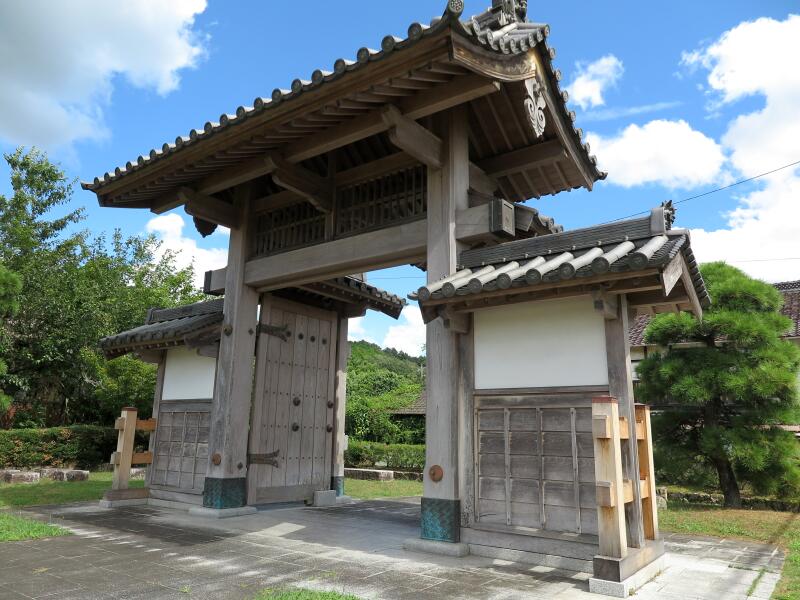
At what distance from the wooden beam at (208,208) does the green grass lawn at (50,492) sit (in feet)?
15.1

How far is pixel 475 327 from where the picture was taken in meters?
5.41

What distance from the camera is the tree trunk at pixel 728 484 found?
8.78m

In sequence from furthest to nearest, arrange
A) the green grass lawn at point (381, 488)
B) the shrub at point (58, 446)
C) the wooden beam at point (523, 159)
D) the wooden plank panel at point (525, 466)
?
1. the shrub at point (58, 446)
2. the green grass lawn at point (381, 488)
3. the wooden beam at point (523, 159)
4. the wooden plank panel at point (525, 466)

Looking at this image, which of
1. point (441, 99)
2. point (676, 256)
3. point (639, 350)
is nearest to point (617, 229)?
point (676, 256)

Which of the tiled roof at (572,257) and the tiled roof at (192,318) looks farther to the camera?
the tiled roof at (192,318)

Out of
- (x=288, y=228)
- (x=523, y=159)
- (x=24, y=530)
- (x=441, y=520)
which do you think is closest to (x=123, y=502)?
(x=24, y=530)

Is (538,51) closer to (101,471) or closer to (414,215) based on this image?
(414,215)

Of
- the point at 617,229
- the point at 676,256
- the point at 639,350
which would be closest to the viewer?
the point at 676,256

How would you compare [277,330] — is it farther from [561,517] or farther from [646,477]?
[646,477]

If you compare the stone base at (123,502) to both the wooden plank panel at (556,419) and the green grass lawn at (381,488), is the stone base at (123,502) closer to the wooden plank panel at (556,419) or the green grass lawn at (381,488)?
the green grass lawn at (381,488)

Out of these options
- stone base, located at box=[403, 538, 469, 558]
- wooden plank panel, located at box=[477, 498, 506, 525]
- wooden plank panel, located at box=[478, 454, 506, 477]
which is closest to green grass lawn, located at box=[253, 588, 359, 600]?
stone base, located at box=[403, 538, 469, 558]

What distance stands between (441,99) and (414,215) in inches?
53.8

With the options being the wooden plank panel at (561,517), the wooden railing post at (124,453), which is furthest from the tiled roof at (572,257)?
the wooden railing post at (124,453)

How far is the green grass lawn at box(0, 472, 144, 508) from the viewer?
7.99 metres
